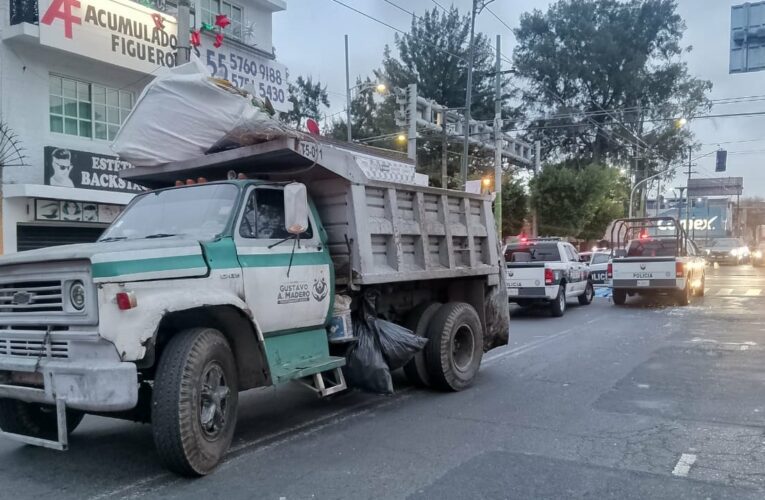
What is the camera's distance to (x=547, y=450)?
546 centimetres

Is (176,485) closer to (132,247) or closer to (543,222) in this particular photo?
(132,247)

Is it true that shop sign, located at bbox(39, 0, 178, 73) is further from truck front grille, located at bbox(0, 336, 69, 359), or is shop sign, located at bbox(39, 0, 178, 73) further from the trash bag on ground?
truck front grille, located at bbox(0, 336, 69, 359)

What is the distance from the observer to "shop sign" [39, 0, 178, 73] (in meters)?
14.1

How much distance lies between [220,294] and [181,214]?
115 cm

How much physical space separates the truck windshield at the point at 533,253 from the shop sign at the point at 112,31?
952 centimetres

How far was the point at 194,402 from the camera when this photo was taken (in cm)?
476

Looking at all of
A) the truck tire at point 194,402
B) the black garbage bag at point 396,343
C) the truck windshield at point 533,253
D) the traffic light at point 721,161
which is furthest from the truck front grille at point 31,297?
the traffic light at point 721,161

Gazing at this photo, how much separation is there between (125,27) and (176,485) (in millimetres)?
13623

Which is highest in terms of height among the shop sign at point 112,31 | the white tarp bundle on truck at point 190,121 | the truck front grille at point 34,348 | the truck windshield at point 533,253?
the shop sign at point 112,31

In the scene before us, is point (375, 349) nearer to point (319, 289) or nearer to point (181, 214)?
point (319, 289)

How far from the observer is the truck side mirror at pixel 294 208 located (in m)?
5.73

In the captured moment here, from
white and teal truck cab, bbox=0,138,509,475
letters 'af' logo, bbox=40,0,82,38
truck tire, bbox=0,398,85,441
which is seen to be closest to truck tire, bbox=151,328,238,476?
white and teal truck cab, bbox=0,138,509,475

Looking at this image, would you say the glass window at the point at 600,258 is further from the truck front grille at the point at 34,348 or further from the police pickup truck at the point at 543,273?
the truck front grille at the point at 34,348

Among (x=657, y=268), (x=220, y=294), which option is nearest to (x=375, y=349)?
(x=220, y=294)
